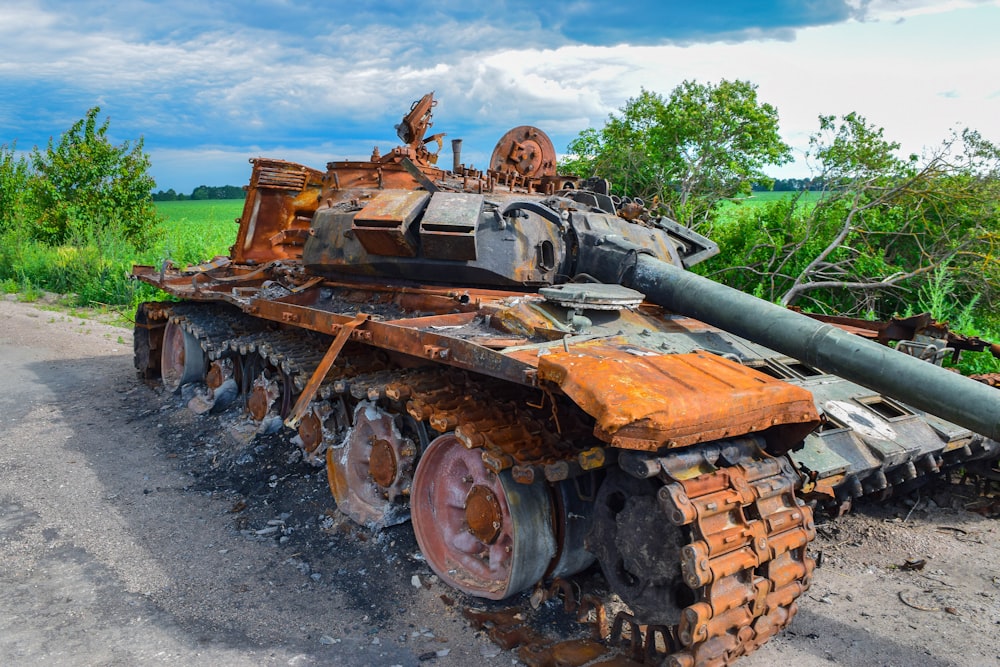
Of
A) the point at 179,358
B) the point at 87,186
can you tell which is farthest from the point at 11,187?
the point at 179,358

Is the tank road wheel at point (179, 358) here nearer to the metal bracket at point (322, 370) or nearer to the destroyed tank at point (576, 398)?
the destroyed tank at point (576, 398)

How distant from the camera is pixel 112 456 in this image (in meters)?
7.04

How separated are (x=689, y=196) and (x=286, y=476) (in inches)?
457

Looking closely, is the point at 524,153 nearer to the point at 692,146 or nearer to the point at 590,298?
the point at 590,298

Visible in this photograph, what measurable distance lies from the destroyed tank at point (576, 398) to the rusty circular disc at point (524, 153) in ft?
2.22

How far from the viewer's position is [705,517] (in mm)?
3248

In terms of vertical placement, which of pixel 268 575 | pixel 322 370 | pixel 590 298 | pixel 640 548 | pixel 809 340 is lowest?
pixel 268 575

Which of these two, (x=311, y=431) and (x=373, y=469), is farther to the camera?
(x=311, y=431)

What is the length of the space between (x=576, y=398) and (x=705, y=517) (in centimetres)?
75

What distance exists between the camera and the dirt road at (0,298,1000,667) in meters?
3.99

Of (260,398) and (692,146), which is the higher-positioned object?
(692,146)

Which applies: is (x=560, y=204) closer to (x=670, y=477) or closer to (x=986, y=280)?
(x=670, y=477)

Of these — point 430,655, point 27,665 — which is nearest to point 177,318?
point 27,665

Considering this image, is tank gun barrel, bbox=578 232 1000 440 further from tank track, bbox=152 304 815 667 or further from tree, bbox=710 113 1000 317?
tree, bbox=710 113 1000 317
